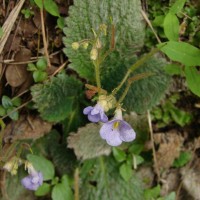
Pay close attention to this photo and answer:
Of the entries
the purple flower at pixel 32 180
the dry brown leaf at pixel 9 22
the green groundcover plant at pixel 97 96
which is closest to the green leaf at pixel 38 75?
the green groundcover plant at pixel 97 96

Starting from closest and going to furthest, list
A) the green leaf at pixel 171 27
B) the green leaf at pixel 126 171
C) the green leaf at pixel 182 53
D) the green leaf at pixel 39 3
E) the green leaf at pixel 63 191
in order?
1. the green leaf at pixel 182 53
2. the green leaf at pixel 171 27
3. the green leaf at pixel 39 3
4. the green leaf at pixel 63 191
5. the green leaf at pixel 126 171

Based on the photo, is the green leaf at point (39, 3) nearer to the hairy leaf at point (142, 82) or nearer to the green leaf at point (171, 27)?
the hairy leaf at point (142, 82)

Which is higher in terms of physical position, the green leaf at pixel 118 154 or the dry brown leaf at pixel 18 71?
the dry brown leaf at pixel 18 71

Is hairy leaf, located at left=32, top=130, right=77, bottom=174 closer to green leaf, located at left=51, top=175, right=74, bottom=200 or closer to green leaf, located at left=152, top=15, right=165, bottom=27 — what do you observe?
green leaf, located at left=51, top=175, right=74, bottom=200

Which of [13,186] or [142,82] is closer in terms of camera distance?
[142,82]

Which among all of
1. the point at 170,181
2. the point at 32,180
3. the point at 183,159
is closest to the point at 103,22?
the point at 32,180

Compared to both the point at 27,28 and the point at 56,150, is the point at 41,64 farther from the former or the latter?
the point at 56,150

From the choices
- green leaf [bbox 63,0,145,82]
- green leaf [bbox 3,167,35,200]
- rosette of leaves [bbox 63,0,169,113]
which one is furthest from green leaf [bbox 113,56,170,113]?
green leaf [bbox 3,167,35,200]
